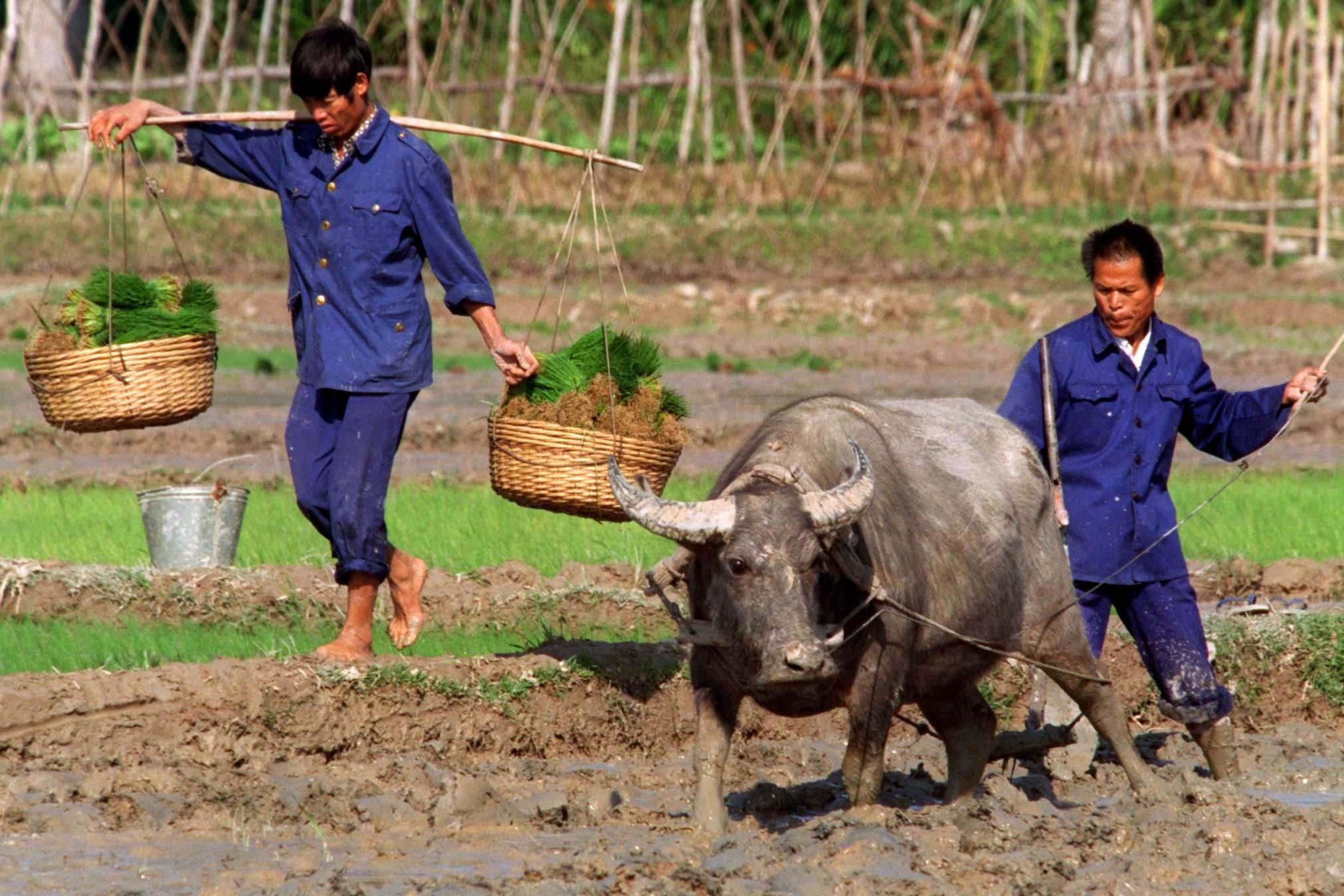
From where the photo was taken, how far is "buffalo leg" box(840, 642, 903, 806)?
15.5 feet

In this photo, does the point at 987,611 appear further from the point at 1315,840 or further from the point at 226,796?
the point at 226,796

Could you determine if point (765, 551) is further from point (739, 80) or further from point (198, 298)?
point (739, 80)

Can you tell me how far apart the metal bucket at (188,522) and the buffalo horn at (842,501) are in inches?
130

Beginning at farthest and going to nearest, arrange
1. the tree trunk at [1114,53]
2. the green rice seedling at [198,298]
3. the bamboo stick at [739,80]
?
the tree trunk at [1114,53], the bamboo stick at [739,80], the green rice seedling at [198,298]

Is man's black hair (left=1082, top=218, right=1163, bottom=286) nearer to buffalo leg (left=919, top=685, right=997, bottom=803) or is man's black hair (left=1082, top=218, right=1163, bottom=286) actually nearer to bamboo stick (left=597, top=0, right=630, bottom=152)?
buffalo leg (left=919, top=685, right=997, bottom=803)

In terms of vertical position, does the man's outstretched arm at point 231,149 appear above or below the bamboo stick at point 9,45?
below

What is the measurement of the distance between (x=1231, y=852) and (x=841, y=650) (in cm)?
102

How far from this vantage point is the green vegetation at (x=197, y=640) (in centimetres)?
599

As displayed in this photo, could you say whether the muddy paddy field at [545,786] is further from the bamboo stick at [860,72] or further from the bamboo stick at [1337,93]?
the bamboo stick at [1337,93]

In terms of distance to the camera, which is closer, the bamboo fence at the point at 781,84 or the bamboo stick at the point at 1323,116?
the bamboo stick at the point at 1323,116

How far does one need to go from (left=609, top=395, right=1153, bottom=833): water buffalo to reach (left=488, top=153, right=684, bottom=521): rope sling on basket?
0.61m

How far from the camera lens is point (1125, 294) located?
5270 millimetres

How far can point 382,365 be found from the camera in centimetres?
549

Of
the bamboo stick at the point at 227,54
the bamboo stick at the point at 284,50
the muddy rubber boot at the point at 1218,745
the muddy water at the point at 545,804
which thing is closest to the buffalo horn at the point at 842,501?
the muddy water at the point at 545,804
